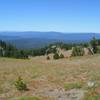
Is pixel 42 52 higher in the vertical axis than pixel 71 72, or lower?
lower

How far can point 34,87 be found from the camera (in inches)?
925

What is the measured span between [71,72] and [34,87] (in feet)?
20.6

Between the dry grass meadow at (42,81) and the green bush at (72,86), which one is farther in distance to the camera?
the green bush at (72,86)

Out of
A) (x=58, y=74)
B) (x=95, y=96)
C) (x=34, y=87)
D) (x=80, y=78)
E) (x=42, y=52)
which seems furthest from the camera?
(x=42, y=52)

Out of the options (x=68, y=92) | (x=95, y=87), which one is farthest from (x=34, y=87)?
(x=95, y=87)

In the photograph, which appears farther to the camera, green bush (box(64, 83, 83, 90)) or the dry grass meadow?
green bush (box(64, 83, 83, 90))

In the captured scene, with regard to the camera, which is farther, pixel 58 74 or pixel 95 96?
pixel 58 74

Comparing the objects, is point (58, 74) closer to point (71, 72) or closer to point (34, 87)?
point (71, 72)

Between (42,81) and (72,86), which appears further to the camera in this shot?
(42,81)

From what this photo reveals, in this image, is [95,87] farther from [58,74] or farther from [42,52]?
[42,52]

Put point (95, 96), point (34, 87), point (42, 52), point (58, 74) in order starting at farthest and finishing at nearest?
1. point (42, 52)
2. point (58, 74)
3. point (34, 87)
4. point (95, 96)

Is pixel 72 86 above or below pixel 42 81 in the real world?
above

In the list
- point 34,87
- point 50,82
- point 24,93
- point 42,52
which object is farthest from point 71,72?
point 42,52

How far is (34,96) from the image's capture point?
20.5 metres
